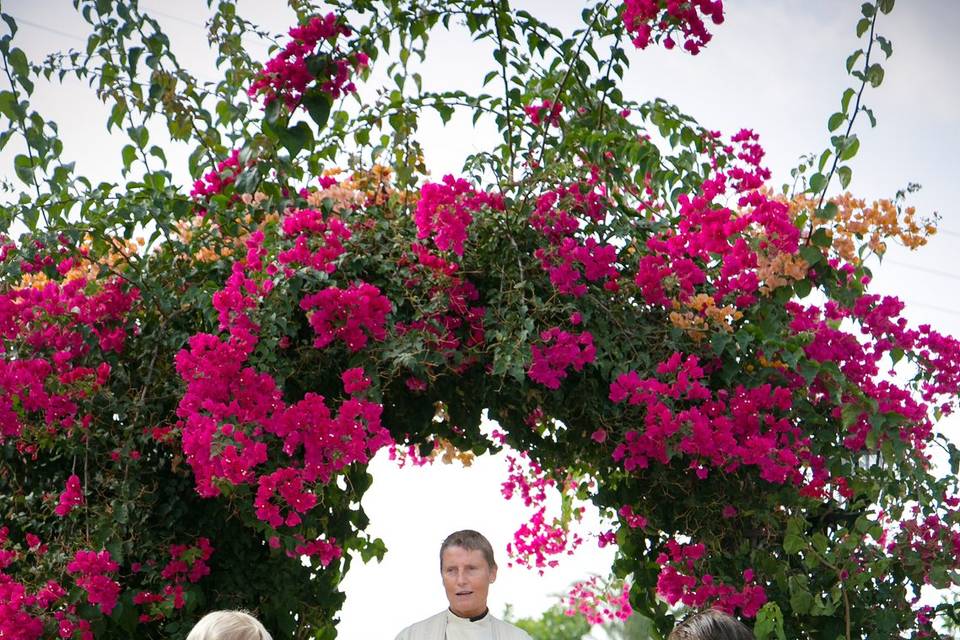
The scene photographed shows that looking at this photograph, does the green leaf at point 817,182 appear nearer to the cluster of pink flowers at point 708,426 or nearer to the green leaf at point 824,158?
the green leaf at point 824,158

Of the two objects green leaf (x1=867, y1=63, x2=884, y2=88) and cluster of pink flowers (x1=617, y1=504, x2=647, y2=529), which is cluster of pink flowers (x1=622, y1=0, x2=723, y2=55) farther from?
cluster of pink flowers (x1=617, y1=504, x2=647, y2=529)

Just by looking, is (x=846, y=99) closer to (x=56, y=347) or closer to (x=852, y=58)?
(x=852, y=58)

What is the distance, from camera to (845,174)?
10.4 ft

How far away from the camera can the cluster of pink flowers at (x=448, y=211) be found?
3.22 m

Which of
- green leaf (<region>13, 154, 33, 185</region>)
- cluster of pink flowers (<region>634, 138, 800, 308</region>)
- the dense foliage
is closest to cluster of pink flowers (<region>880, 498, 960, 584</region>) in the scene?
the dense foliage

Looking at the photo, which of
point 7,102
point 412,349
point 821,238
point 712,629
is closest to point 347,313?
point 412,349

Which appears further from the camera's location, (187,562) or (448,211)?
(448,211)

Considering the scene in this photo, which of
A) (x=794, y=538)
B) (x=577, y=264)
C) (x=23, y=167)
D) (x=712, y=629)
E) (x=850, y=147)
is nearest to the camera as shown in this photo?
(x=712, y=629)

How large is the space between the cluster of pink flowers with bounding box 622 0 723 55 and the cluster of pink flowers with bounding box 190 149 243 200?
119 cm

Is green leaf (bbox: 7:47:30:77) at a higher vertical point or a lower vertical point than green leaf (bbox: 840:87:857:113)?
higher

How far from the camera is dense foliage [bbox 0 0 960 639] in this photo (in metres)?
3.06

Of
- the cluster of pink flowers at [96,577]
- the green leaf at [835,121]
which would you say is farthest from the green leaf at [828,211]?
the cluster of pink flowers at [96,577]

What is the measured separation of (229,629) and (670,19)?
2.20 m

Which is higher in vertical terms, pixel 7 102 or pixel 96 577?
pixel 7 102
